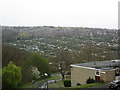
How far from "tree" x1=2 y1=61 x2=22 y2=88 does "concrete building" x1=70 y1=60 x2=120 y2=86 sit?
540cm

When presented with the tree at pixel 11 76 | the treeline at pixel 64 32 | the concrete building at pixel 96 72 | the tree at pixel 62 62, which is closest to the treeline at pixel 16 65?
the tree at pixel 11 76

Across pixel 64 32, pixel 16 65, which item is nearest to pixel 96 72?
pixel 16 65

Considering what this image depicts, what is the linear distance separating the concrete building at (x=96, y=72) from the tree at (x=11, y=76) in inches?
213

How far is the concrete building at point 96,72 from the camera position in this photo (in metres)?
15.2

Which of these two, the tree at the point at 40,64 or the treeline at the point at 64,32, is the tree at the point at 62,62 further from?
the treeline at the point at 64,32

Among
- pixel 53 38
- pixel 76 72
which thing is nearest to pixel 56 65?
pixel 76 72

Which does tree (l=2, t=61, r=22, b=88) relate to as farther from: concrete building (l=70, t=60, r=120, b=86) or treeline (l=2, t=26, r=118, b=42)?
treeline (l=2, t=26, r=118, b=42)

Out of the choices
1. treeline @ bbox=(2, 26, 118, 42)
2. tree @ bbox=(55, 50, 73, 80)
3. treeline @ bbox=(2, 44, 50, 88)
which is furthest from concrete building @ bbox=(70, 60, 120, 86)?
treeline @ bbox=(2, 26, 118, 42)

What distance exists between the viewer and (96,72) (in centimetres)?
1560

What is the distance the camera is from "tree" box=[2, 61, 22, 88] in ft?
41.7

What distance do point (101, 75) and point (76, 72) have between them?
342 cm

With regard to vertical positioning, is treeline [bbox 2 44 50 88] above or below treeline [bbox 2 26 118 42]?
below

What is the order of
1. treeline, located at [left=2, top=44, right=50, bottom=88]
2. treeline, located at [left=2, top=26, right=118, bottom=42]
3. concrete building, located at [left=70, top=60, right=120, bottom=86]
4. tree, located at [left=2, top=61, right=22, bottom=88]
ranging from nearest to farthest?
tree, located at [left=2, top=61, right=22, bottom=88] → treeline, located at [left=2, top=44, right=50, bottom=88] → concrete building, located at [left=70, top=60, right=120, bottom=86] → treeline, located at [left=2, top=26, right=118, bottom=42]

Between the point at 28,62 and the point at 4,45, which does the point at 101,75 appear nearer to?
the point at 4,45
